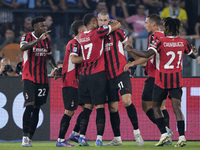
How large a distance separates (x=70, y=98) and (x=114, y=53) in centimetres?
111

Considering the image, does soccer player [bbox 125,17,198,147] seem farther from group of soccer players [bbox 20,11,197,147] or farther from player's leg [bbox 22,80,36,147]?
player's leg [bbox 22,80,36,147]

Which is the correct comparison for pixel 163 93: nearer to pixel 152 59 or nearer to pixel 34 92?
pixel 152 59

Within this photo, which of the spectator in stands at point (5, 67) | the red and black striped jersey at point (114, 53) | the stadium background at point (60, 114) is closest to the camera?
the red and black striped jersey at point (114, 53)

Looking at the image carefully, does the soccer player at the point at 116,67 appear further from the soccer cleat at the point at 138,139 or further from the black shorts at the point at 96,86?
the black shorts at the point at 96,86

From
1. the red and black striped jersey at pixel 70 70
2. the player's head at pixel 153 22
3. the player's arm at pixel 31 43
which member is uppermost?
the player's head at pixel 153 22

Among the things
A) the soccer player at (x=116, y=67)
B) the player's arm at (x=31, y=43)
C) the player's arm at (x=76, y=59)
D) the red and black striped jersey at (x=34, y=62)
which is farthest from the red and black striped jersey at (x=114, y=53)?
the red and black striped jersey at (x=34, y=62)

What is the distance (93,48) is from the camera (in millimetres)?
8156

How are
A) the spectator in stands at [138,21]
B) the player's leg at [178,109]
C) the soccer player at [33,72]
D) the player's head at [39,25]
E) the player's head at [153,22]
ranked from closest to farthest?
the player's leg at [178,109], the soccer player at [33,72], the player's head at [39,25], the player's head at [153,22], the spectator in stands at [138,21]

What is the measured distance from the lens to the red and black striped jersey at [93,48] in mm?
8086

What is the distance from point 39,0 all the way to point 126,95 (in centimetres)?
747

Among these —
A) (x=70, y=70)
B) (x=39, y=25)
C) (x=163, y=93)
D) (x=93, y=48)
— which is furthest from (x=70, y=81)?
(x=163, y=93)

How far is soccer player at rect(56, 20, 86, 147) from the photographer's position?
8.46 m

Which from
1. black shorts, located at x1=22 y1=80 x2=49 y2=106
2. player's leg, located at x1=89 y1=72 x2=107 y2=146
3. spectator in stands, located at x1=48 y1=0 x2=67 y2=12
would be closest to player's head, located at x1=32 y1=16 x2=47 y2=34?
black shorts, located at x1=22 y1=80 x2=49 y2=106

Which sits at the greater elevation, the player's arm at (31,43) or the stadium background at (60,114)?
the player's arm at (31,43)
